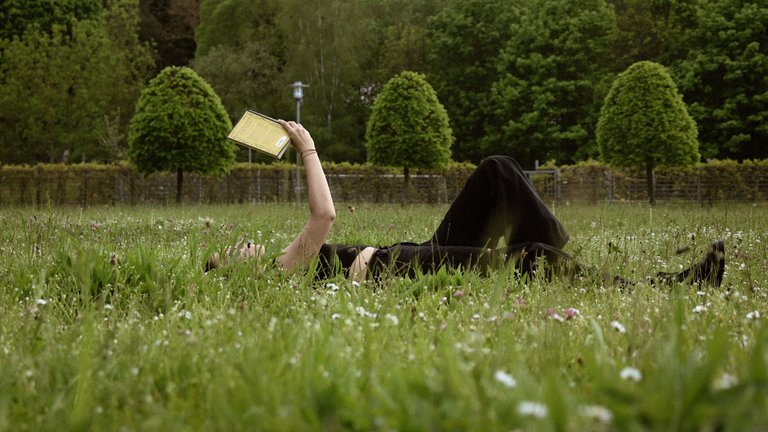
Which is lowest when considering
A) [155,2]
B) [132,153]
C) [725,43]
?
[132,153]

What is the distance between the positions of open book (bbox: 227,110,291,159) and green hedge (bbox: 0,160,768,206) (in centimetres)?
2206

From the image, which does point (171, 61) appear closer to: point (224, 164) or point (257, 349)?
point (224, 164)

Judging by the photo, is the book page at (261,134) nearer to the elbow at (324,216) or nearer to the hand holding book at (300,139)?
the hand holding book at (300,139)

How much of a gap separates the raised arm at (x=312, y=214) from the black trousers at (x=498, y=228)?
0.42m

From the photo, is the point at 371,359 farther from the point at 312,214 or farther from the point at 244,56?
the point at 244,56

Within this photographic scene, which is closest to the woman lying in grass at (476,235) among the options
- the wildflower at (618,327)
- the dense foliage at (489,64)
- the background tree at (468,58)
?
the wildflower at (618,327)

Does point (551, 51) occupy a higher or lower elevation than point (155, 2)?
lower

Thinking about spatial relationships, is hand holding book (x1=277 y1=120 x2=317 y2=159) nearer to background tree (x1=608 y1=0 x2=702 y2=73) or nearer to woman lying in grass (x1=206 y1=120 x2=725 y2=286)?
woman lying in grass (x1=206 y1=120 x2=725 y2=286)

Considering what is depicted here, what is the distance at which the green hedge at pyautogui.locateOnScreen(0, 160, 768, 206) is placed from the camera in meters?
28.2

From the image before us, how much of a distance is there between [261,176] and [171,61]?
90.6 feet

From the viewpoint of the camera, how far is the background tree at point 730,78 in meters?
35.9

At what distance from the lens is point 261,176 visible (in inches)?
1249

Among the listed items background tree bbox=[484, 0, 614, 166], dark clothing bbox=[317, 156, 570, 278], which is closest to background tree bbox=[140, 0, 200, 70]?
background tree bbox=[484, 0, 614, 166]

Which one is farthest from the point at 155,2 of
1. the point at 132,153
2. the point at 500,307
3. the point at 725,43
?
the point at 500,307
